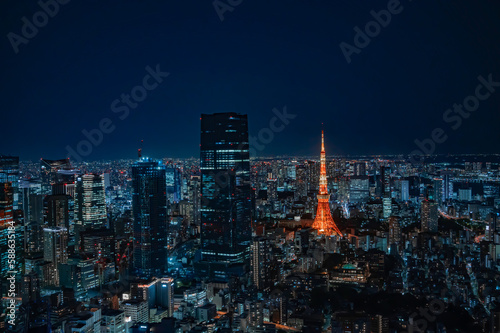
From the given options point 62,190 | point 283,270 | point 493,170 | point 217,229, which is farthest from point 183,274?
point 493,170

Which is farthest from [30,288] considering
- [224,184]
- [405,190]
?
[405,190]

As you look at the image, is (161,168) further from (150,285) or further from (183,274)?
(150,285)

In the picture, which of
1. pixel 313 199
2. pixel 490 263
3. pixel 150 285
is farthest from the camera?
pixel 313 199

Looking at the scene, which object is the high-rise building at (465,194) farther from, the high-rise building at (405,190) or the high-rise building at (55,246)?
the high-rise building at (55,246)

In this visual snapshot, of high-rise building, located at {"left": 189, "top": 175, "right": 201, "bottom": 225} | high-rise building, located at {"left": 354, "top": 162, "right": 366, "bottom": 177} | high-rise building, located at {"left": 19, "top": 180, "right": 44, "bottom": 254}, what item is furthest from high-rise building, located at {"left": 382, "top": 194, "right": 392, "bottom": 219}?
high-rise building, located at {"left": 19, "top": 180, "right": 44, "bottom": 254}

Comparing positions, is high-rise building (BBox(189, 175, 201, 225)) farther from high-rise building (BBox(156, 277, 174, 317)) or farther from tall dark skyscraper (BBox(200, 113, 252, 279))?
high-rise building (BBox(156, 277, 174, 317))

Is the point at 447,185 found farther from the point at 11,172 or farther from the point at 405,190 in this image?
the point at 11,172

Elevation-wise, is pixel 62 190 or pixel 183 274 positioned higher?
pixel 62 190

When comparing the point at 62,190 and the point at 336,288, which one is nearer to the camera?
the point at 336,288
